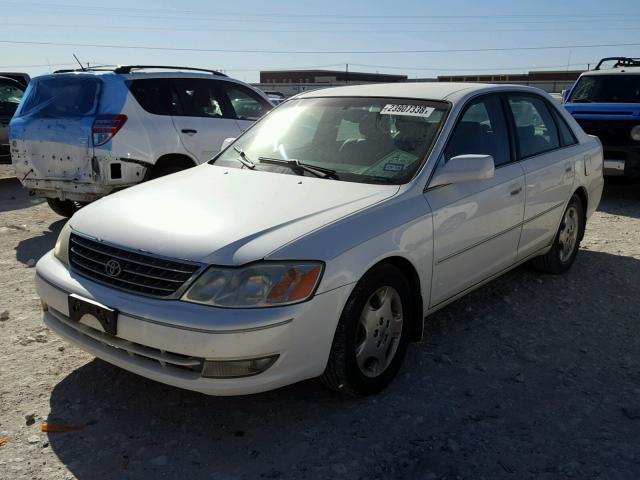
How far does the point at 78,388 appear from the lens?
11.1ft

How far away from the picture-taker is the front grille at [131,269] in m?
2.76

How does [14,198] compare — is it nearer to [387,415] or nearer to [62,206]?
[62,206]

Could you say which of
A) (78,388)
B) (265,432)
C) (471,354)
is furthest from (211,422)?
(471,354)

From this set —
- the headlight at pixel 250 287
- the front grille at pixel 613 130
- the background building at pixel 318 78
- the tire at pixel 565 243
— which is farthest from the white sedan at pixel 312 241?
the background building at pixel 318 78

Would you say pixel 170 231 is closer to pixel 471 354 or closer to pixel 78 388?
pixel 78 388

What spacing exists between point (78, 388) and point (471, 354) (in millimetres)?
2297

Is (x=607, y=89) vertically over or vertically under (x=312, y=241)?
over

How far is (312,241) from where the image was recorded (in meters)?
2.86

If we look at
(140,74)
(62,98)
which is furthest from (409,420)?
(62,98)

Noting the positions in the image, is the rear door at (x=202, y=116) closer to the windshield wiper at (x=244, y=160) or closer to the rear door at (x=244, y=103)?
the rear door at (x=244, y=103)

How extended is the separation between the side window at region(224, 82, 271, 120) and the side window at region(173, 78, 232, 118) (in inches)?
6.1

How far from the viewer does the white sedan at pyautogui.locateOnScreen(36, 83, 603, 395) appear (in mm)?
2725

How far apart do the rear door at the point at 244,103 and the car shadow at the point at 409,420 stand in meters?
4.29

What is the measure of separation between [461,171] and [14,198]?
7.70 meters
